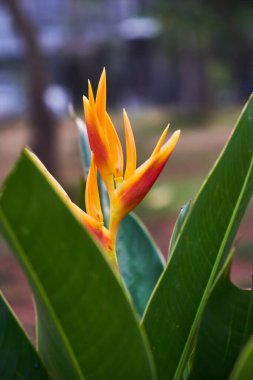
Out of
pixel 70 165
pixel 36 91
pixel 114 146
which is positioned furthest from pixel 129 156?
pixel 70 165

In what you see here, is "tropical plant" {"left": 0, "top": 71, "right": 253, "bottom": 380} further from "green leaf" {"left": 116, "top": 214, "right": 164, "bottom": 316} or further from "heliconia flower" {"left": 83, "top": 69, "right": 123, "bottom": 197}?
"green leaf" {"left": 116, "top": 214, "right": 164, "bottom": 316}

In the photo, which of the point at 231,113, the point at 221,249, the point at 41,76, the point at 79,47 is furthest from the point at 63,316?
the point at 79,47

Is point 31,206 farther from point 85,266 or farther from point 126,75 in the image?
point 126,75

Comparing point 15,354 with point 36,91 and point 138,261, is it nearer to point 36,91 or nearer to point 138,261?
point 138,261

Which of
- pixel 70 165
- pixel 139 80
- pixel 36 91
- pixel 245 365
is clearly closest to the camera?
pixel 245 365

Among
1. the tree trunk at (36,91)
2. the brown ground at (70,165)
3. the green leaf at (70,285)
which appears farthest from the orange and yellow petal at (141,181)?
the tree trunk at (36,91)

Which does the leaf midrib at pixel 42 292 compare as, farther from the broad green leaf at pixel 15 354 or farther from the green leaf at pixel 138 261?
the green leaf at pixel 138 261

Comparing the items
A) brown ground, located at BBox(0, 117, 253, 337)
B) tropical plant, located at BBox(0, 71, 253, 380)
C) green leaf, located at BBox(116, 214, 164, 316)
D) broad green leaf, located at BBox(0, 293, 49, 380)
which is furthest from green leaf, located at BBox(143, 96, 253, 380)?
brown ground, located at BBox(0, 117, 253, 337)
